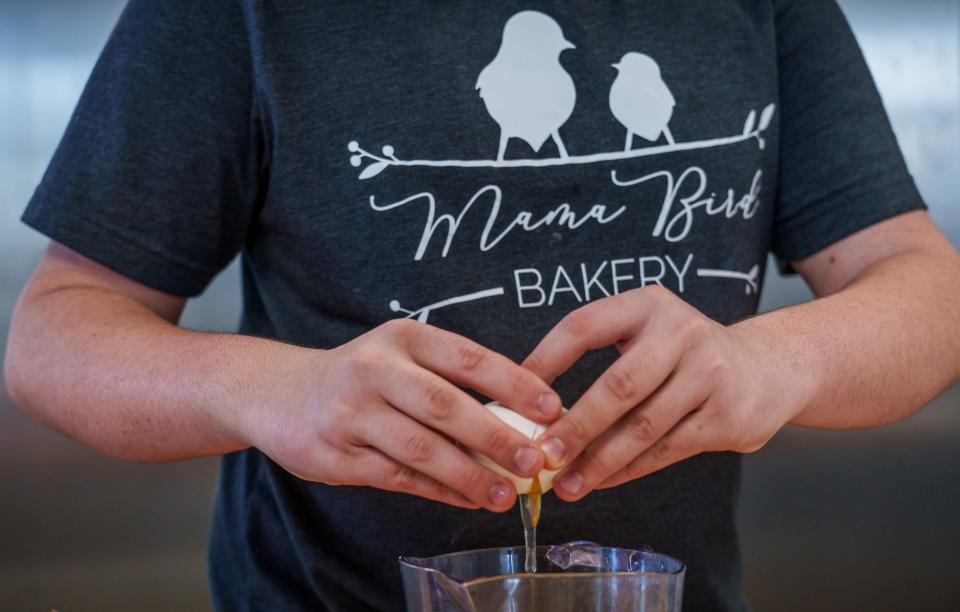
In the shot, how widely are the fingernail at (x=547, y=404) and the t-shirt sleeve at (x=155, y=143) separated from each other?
36cm

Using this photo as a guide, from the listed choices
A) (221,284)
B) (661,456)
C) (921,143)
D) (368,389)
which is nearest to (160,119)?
(368,389)

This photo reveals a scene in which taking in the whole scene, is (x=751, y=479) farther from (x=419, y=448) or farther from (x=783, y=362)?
(x=419, y=448)

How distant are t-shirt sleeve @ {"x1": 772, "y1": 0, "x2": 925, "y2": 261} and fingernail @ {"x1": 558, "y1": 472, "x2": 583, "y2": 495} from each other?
437 mm

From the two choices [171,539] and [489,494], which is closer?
[489,494]

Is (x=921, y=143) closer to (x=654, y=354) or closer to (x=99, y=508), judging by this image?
(x=654, y=354)

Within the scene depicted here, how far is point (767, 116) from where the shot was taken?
0.93 metres

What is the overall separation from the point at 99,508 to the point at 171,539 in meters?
0.11

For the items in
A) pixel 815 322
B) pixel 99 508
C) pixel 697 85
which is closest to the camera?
pixel 815 322

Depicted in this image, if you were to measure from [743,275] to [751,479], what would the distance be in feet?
2.30

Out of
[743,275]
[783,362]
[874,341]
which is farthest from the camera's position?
[743,275]

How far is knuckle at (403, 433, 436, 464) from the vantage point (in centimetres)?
59

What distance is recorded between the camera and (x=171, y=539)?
151 cm

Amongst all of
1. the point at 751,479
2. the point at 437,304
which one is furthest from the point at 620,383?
the point at 751,479

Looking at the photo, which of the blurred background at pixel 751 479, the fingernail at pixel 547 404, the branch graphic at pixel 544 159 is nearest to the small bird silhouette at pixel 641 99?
the branch graphic at pixel 544 159
